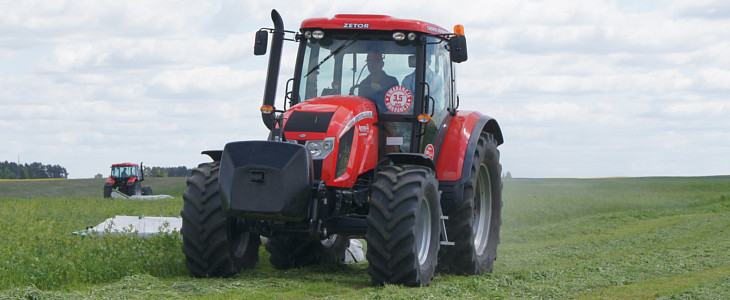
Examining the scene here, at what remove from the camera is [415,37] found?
9188mm

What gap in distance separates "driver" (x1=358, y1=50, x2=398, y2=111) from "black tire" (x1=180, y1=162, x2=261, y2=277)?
186 cm

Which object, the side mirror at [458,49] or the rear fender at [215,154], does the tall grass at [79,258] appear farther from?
the side mirror at [458,49]

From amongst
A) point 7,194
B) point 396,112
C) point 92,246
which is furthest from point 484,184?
point 7,194

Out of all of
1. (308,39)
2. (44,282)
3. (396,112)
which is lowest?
(44,282)

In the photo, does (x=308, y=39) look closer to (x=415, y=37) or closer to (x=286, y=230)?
(x=415, y=37)

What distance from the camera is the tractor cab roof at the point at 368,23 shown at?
361 inches

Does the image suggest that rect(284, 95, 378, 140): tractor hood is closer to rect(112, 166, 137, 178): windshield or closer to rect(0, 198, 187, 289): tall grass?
rect(0, 198, 187, 289): tall grass

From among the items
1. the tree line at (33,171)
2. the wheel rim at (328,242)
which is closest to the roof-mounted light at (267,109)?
the wheel rim at (328,242)

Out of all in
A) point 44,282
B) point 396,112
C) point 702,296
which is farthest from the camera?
point 396,112

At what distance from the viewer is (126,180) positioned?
39219mm

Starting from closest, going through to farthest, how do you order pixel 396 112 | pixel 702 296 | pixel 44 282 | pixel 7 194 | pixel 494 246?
pixel 702 296
pixel 44 282
pixel 396 112
pixel 494 246
pixel 7 194

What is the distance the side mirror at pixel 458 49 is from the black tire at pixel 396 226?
1452mm

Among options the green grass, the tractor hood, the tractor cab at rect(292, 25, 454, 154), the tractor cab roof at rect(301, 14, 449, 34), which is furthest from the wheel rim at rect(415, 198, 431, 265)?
the green grass

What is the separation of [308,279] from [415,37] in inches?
111
